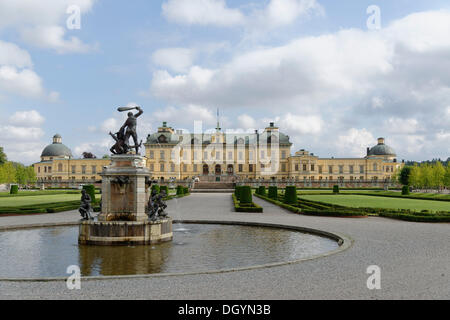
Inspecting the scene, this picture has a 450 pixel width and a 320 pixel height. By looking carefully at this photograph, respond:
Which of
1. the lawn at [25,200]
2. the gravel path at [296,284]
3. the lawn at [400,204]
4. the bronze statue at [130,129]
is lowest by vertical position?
the lawn at [400,204]

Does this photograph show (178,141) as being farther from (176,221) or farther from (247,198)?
(176,221)

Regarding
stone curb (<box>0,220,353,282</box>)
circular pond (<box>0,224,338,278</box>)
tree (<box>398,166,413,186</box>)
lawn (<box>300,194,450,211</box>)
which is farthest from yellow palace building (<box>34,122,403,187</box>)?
circular pond (<box>0,224,338,278</box>)

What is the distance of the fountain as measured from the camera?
440 inches

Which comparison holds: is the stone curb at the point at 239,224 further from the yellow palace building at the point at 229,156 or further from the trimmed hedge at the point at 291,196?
the yellow palace building at the point at 229,156

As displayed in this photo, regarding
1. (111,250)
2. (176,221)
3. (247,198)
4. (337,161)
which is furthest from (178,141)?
(111,250)

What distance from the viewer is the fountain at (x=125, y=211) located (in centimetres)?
1116

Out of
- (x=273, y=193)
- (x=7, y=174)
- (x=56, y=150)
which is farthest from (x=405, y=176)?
(x=56, y=150)

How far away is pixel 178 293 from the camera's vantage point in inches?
235

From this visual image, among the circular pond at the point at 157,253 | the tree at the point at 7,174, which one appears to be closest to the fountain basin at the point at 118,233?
the circular pond at the point at 157,253

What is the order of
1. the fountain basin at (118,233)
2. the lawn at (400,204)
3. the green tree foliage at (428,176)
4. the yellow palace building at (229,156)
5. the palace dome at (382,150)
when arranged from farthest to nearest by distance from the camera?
the palace dome at (382,150) → the yellow palace building at (229,156) → the green tree foliage at (428,176) → the lawn at (400,204) → the fountain basin at (118,233)

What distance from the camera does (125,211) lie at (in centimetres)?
1166

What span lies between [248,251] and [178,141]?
73319 millimetres

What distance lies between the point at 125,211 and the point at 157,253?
87.8 inches

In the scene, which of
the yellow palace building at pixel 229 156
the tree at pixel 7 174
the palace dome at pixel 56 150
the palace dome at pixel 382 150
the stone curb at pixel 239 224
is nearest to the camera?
the stone curb at pixel 239 224
